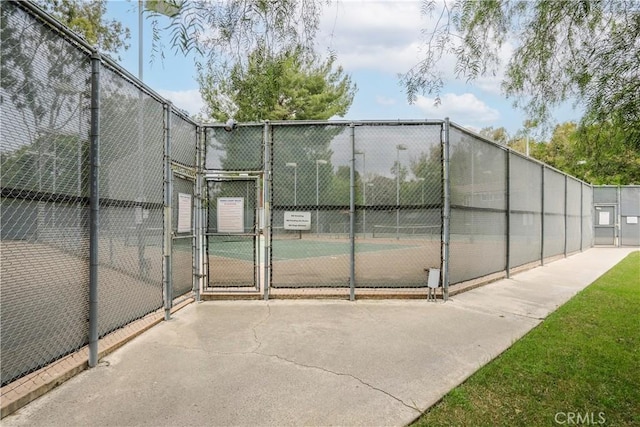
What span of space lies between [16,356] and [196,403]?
55.6 inches

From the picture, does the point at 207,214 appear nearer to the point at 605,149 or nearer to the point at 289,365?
the point at 289,365

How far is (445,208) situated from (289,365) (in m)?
4.02

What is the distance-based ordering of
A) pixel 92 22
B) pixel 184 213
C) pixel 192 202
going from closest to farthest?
pixel 184 213, pixel 192 202, pixel 92 22

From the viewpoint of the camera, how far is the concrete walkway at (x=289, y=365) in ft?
9.06

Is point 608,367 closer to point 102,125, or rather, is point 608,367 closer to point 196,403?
point 196,403

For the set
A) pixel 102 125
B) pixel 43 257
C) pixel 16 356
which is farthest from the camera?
pixel 102 125

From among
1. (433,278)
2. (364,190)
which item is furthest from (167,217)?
(433,278)

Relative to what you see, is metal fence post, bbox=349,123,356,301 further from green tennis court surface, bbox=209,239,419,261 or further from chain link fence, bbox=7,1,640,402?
green tennis court surface, bbox=209,239,419,261

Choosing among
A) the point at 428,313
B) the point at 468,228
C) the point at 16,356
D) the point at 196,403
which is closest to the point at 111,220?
the point at 16,356

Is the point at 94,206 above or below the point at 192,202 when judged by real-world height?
below

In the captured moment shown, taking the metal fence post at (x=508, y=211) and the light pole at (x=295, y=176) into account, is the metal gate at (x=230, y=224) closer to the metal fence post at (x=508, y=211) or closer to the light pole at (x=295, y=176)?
the light pole at (x=295, y=176)

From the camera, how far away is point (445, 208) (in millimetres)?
6395

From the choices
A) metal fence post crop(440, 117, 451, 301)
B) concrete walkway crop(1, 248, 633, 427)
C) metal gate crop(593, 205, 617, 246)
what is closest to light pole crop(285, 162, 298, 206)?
concrete walkway crop(1, 248, 633, 427)

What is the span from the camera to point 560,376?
3377mm
